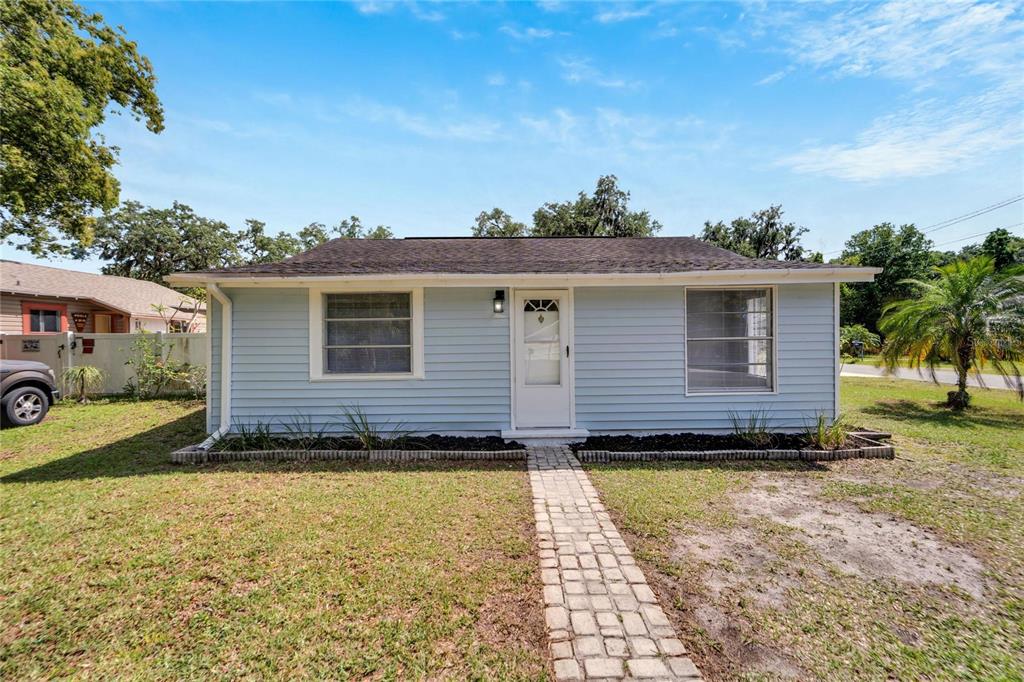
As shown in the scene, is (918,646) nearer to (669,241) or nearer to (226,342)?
(226,342)

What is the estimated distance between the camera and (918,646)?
2133 mm

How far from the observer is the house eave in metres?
Answer: 5.43

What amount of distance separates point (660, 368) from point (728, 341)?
3.84 feet

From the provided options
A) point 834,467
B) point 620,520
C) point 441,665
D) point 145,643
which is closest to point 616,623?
point 441,665

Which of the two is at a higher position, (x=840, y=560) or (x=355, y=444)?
(x=355, y=444)

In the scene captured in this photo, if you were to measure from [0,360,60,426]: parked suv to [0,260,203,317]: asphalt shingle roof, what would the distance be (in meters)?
6.44

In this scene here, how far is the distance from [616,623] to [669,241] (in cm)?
835

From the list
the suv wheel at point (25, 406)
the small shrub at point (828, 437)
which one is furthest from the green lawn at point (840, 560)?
the suv wheel at point (25, 406)

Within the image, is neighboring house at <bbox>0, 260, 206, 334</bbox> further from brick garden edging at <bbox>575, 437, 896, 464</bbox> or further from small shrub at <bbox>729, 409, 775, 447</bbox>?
small shrub at <bbox>729, 409, 775, 447</bbox>

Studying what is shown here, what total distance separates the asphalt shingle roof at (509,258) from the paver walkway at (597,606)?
11.0ft

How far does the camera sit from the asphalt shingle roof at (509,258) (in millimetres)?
5742

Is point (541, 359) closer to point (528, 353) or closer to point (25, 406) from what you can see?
point (528, 353)

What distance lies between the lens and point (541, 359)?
6102 mm

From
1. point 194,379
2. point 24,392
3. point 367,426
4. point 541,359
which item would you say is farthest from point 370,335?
point 194,379
